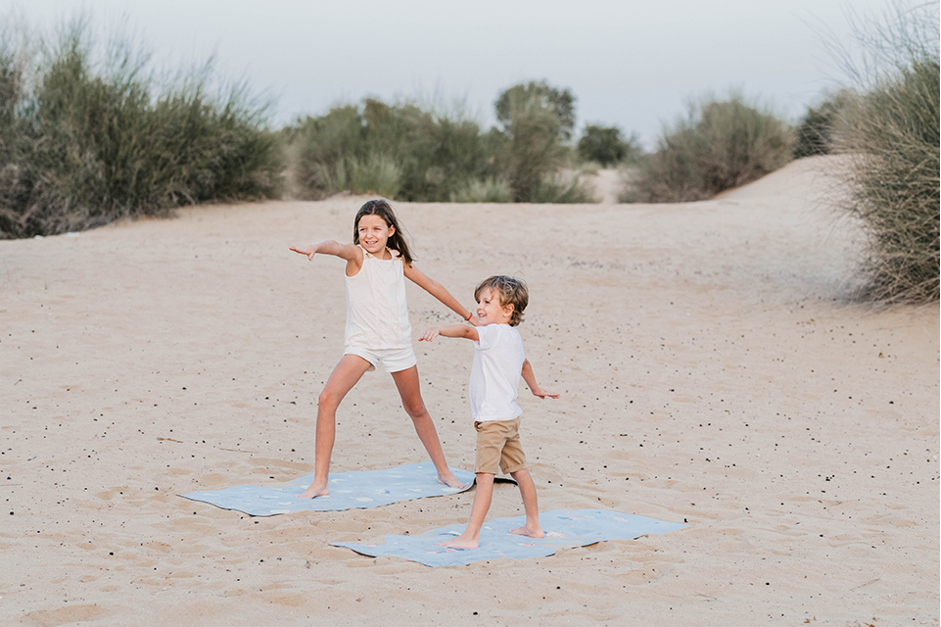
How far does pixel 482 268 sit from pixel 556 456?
23.4 feet

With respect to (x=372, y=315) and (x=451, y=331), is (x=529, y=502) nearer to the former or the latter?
(x=451, y=331)

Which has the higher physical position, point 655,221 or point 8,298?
point 655,221

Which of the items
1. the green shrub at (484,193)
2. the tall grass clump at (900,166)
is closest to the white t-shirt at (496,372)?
the tall grass clump at (900,166)

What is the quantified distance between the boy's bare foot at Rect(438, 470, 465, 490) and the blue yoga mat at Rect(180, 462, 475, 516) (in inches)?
0.9

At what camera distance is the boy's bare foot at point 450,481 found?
208 inches

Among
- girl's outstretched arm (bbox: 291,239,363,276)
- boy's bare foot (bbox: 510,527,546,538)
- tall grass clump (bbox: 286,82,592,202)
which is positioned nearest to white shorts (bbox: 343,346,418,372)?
girl's outstretched arm (bbox: 291,239,363,276)

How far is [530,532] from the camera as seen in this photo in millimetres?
4457

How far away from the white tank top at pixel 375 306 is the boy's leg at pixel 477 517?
1.04m

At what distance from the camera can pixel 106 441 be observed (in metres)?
5.92

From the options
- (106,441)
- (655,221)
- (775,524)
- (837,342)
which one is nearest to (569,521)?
(775,524)

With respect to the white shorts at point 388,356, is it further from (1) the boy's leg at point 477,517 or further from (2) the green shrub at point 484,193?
(2) the green shrub at point 484,193

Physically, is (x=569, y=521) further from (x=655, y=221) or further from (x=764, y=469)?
(x=655, y=221)

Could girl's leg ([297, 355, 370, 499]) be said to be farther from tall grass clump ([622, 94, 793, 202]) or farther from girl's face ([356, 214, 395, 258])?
tall grass clump ([622, 94, 793, 202])

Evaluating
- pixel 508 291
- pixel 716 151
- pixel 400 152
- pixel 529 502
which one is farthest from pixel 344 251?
pixel 716 151
